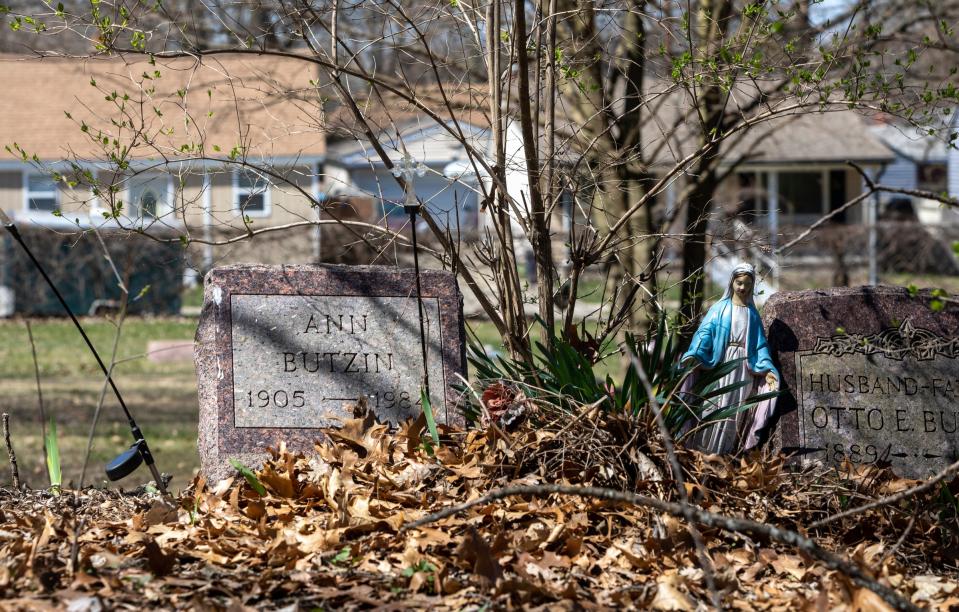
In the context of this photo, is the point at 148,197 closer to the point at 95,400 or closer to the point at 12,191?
the point at 95,400

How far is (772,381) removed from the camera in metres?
5.85

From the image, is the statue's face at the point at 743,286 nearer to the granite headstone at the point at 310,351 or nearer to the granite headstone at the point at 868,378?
the granite headstone at the point at 868,378

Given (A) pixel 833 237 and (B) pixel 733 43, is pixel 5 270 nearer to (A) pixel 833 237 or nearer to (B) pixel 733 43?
(A) pixel 833 237

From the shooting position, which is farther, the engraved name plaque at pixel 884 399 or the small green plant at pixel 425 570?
the engraved name plaque at pixel 884 399

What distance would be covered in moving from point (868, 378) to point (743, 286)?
87 cm

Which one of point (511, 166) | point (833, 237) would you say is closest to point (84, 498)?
point (511, 166)

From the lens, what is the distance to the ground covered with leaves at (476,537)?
12.4 ft

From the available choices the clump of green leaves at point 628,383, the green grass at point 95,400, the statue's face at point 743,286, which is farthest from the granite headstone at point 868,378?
the green grass at point 95,400

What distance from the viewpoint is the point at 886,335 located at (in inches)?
236

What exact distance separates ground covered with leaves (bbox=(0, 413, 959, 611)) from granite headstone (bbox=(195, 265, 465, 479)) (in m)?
0.36

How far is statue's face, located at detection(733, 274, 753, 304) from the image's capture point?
5840 millimetres

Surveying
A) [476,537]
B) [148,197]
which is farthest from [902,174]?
[476,537]

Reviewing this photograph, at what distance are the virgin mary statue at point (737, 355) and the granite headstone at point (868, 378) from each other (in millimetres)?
135

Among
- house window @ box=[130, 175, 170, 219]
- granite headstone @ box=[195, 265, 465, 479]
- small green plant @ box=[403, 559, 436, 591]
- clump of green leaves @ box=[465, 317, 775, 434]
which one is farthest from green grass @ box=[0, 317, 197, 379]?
small green plant @ box=[403, 559, 436, 591]
